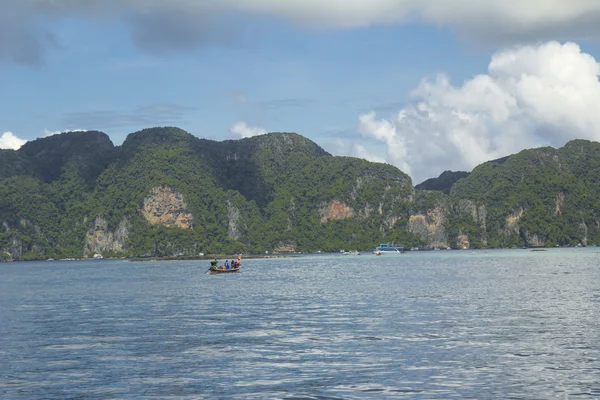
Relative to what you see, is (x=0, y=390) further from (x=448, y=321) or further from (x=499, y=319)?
(x=499, y=319)

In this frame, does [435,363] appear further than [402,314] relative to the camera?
No

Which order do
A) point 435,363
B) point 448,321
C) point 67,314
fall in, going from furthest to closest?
point 67,314, point 448,321, point 435,363

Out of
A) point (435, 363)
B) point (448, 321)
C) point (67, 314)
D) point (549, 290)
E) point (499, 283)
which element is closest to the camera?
point (435, 363)

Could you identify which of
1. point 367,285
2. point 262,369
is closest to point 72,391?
point 262,369

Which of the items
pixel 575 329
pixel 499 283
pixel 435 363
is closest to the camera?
pixel 435 363

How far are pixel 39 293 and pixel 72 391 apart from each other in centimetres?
7508

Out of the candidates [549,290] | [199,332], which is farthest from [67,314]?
[549,290]

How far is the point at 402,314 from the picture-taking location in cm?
5853

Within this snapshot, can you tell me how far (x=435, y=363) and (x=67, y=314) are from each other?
42.4 metres

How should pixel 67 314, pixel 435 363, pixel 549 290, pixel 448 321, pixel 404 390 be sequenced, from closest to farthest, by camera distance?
1. pixel 404 390
2. pixel 435 363
3. pixel 448 321
4. pixel 67 314
5. pixel 549 290

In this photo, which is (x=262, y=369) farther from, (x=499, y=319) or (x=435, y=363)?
(x=499, y=319)

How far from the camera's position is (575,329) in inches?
1882

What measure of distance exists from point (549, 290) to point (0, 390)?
65.4 m

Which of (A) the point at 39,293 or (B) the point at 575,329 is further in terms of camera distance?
(A) the point at 39,293
